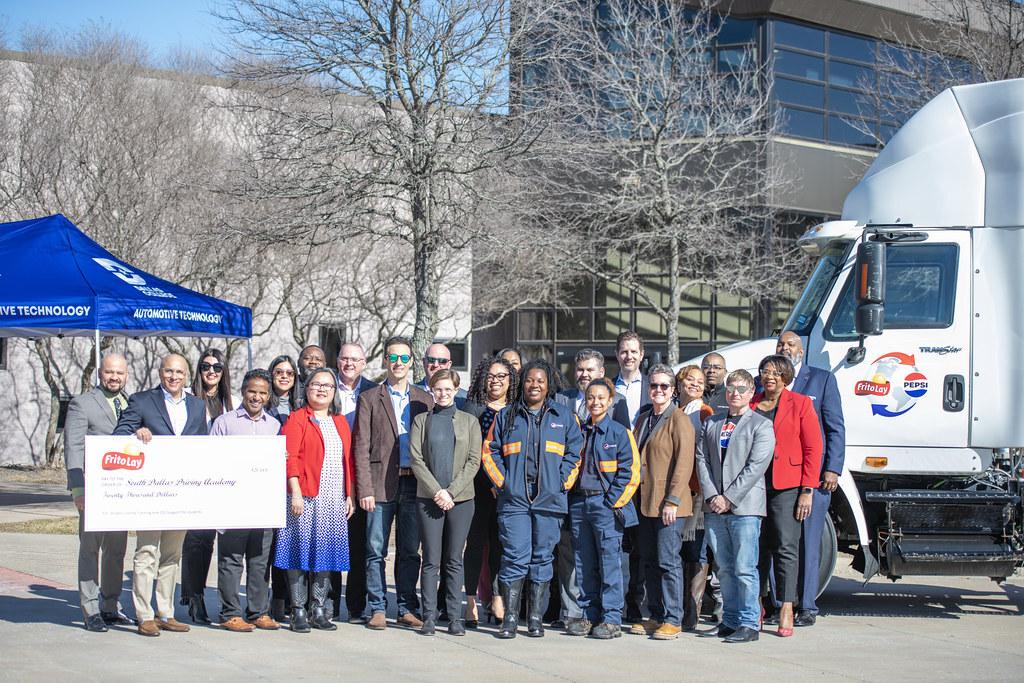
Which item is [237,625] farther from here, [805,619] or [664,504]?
[805,619]

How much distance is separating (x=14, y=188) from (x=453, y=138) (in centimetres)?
1201

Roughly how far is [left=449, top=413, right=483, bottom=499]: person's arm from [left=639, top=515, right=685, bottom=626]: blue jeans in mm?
1257

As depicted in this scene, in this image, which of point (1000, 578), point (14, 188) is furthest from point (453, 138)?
point (14, 188)

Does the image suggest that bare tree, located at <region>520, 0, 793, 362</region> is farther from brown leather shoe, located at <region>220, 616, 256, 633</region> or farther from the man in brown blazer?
brown leather shoe, located at <region>220, 616, 256, 633</region>

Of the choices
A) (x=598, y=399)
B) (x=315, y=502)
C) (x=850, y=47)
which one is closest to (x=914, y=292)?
(x=598, y=399)

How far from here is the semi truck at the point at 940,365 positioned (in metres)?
9.27

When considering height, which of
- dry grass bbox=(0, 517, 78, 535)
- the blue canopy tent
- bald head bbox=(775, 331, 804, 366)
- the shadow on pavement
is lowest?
dry grass bbox=(0, 517, 78, 535)

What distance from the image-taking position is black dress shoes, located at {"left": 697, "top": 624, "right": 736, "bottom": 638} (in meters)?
8.62

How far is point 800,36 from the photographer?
93.8 ft

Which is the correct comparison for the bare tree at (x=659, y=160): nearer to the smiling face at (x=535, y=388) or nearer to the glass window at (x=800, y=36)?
the glass window at (x=800, y=36)

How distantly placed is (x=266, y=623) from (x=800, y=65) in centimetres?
2320

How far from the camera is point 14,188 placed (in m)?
23.1

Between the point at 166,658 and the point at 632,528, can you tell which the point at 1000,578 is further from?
the point at 166,658

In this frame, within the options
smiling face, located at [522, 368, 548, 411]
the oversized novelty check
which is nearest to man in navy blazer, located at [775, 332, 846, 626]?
smiling face, located at [522, 368, 548, 411]
